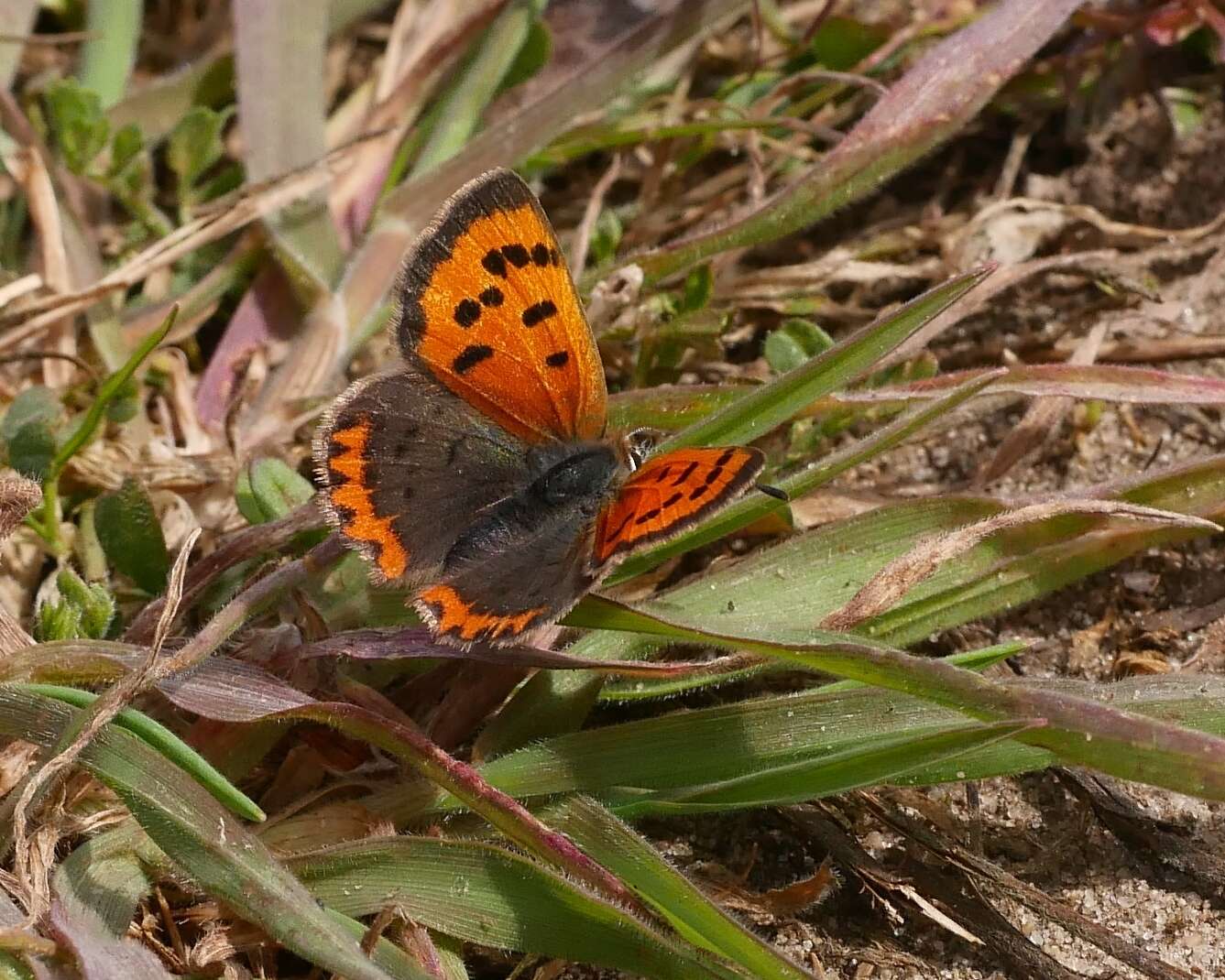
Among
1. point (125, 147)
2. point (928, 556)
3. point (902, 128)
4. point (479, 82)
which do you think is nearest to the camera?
point (928, 556)

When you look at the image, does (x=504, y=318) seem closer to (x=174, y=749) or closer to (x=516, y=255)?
(x=516, y=255)

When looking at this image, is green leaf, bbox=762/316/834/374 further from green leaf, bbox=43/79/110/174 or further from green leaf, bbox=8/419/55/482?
green leaf, bbox=43/79/110/174

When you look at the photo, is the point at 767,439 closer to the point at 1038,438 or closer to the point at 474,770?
the point at 1038,438

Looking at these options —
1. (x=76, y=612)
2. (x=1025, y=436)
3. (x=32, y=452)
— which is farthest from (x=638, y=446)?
(x=32, y=452)

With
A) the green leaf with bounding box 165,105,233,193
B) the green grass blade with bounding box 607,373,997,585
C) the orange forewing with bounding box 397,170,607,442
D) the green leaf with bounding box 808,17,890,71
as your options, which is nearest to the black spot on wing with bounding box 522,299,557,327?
the orange forewing with bounding box 397,170,607,442

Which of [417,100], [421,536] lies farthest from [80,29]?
[421,536]

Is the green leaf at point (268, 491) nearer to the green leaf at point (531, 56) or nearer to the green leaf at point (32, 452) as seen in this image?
the green leaf at point (32, 452)
